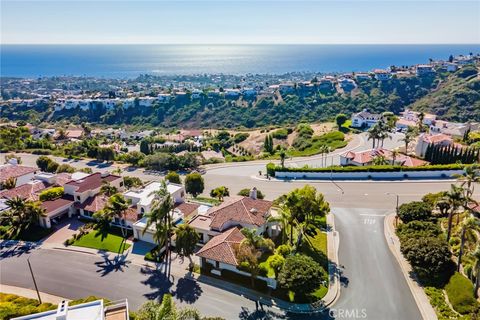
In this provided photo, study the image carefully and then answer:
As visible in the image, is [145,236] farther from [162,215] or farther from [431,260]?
[431,260]

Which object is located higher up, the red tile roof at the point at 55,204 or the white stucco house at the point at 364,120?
the red tile roof at the point at 55,204

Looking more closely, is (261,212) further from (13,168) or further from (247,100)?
(247,100)

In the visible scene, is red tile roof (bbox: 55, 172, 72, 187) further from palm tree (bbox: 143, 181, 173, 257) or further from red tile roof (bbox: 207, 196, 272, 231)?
red tile roof (bbox: 207, 196, 272, 231)

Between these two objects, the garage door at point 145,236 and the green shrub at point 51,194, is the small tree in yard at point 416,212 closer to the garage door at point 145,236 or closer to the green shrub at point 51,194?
the garage door at point 145,236

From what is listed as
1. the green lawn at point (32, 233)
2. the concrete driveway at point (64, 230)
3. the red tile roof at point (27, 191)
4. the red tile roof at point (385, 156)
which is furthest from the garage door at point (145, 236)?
the red tile roof at point (385, 156)

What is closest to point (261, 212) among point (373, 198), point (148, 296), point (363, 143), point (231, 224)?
point (231, 224)

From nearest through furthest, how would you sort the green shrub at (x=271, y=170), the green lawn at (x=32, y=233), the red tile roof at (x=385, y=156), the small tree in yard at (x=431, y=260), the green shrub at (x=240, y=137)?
1. the small tree in yard at (x=431, y=260)
2. the green lawn at (x=32, y=233)
3. the green shrub at (x=271, y=170)
4. the red tile roof at (x=385, y=156)
5. the green shrub at (x=240, y=137)

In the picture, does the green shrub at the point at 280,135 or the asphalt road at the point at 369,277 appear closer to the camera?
the asphalt road at the point at 369,277
